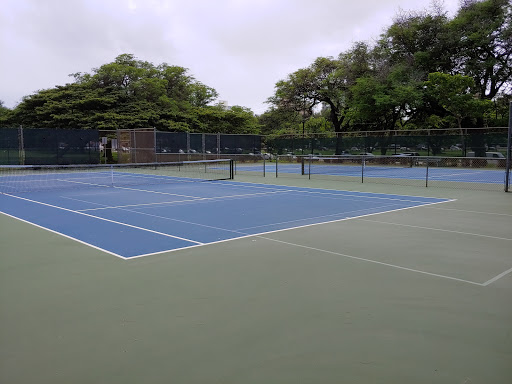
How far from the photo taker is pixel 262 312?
4004mm

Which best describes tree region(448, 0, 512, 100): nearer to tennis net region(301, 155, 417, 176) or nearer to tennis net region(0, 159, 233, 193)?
tennis net region(301, 155, 417, 176)

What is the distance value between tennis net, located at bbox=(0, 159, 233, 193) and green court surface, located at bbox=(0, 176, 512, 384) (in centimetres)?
976

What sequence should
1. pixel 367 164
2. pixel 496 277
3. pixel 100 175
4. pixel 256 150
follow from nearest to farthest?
1. pixel 496 277
2. pixel 100 175
3. pixel 367 164
4. pixel 256 150

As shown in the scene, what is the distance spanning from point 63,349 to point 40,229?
17.1ft

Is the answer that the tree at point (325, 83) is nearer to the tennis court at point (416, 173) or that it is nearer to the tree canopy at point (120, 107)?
the tree canopy at point (120, 107)

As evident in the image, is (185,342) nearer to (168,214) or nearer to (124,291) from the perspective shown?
(124,291)

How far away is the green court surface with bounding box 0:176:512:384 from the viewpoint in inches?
118

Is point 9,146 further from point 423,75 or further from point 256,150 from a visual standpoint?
point 423,75

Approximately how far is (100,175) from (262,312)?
63.9 ft

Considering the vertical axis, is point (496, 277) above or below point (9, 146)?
below

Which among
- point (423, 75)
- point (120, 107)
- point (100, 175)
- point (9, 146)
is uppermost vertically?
point (423, 75)

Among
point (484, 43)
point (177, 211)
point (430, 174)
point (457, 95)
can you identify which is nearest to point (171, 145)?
point (430, 174)

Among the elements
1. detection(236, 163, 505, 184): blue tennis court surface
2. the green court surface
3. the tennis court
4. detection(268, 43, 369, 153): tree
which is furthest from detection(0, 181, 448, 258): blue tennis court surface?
detection(268, 43, 369, 153): tree

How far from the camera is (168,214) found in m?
9.48
